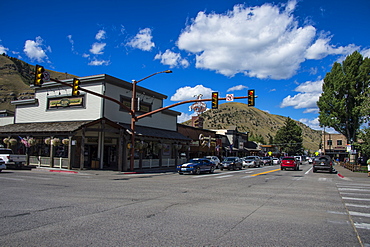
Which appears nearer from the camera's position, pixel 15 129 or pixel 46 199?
pixel 46 199

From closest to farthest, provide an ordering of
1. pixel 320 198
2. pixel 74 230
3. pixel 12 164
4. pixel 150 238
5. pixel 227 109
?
pixel 150 238
pixel 74 230
pixel 320 198
pixel 12 164
pixel 227 109

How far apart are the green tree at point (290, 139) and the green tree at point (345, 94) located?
5626 cm

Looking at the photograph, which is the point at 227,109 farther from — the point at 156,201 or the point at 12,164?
the point at 156,201

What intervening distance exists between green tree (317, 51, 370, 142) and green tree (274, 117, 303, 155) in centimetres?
5626

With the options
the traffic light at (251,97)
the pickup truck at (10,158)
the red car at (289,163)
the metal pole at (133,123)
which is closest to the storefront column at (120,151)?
the metal pole at (133,123)

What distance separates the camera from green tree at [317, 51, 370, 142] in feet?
143

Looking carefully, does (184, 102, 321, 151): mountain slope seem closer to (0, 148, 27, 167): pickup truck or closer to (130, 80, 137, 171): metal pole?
(130, 80, 137, 171): metal pole

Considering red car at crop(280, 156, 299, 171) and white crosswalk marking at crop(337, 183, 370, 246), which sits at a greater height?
white crosswalk marking at crop(337, 183, 370, 246)

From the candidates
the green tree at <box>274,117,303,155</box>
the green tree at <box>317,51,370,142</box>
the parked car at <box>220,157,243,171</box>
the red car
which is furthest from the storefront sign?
the green tree at <box>274,117,303,155</box>

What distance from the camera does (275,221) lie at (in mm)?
7641

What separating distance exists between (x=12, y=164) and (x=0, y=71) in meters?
143

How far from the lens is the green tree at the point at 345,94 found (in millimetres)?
43656

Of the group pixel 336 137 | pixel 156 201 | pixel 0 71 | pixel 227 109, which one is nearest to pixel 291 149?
pixel 336 137

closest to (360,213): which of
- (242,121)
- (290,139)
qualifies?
(290,139)
